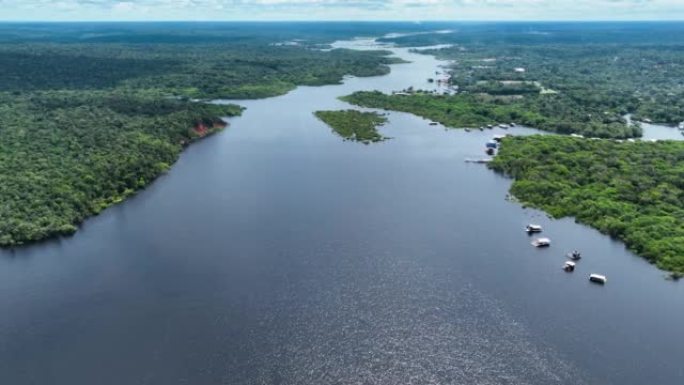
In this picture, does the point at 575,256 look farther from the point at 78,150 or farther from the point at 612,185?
the point at 78,150

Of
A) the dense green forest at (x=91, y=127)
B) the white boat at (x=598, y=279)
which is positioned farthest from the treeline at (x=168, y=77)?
the white boat at (x=598, y=279)

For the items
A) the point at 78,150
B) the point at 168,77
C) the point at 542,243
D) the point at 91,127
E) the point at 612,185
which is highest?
the point at 91,127

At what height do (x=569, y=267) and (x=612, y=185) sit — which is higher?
(x=612, y=185)

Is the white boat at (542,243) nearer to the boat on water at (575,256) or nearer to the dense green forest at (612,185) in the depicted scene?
the boat on water at (575,256)

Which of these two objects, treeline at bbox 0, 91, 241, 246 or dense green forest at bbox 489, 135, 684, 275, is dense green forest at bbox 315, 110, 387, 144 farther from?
dense green forest at bbox 489, 135, 684, 275

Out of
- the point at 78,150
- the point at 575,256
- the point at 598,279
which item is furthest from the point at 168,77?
the point at 598,279

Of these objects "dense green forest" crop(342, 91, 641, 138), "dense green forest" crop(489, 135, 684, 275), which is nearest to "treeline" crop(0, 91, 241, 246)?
"dense green forest" crop(342, 91, 641, 138)
